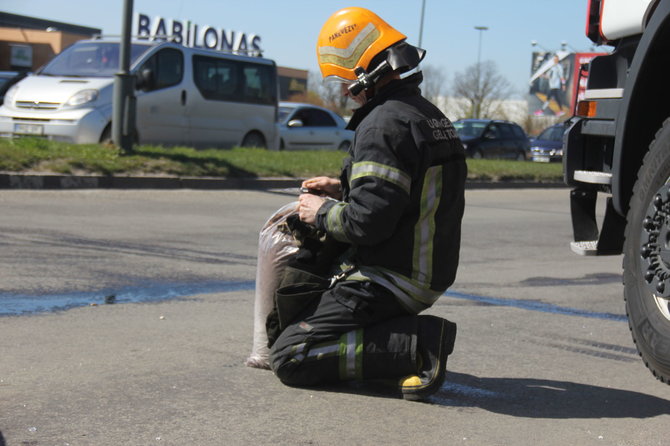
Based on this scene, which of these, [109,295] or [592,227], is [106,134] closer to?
[109,295]

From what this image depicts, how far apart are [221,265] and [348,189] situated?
12.4 feet

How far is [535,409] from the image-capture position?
401 cm

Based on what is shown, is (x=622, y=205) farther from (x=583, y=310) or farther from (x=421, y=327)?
(x=583, y=310)

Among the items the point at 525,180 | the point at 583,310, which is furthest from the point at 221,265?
the point at 525,180

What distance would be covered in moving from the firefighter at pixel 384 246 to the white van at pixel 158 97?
38.2ft

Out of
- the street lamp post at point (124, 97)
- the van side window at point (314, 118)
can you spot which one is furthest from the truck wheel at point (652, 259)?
the van side window at point (314, 118)

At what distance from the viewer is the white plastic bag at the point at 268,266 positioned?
14.2 feet

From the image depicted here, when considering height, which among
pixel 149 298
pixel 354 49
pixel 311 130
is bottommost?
pixel 149 298

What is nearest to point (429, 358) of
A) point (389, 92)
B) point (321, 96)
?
point (389, 92)

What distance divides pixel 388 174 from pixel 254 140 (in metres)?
17.1

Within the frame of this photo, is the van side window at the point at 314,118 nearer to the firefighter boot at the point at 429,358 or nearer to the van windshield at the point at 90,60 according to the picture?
the van windshield at the point at 90,60

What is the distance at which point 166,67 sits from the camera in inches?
701

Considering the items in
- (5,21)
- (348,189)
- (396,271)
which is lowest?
(396,271)

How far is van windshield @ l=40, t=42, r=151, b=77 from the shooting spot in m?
16.6
